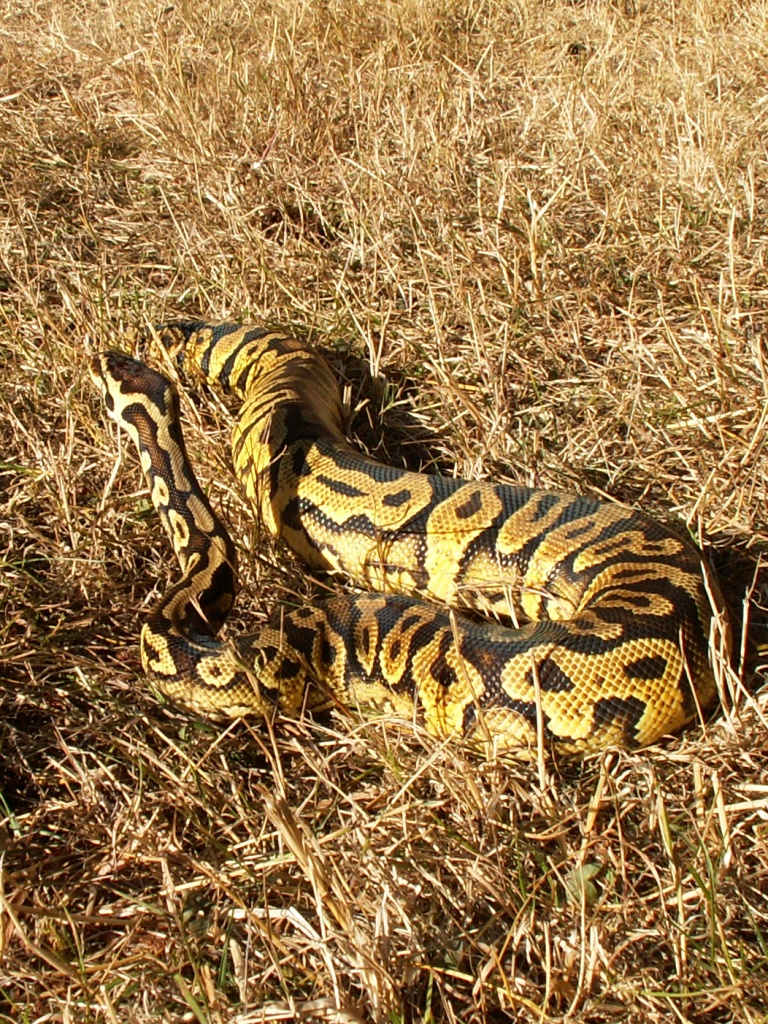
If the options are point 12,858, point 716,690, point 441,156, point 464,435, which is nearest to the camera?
point 12,858

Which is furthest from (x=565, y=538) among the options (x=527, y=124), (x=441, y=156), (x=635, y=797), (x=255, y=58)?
(x=255, y=58)

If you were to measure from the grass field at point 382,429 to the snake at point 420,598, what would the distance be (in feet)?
0.56

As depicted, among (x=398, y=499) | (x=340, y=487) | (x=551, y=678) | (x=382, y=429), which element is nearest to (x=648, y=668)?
(x=551, y=678)

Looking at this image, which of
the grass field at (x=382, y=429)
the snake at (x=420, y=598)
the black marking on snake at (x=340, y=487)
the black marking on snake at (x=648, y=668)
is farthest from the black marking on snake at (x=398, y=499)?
the black marking on snake at (x=648, y=668)

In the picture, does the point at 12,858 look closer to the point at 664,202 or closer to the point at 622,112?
the point at 664,202

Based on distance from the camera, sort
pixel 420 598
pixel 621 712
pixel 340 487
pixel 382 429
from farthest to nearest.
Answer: pixel 382 429, pixel 340 487, pixel 420 598, pixel 621 712

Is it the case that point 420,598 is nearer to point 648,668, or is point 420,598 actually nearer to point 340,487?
point 340,487

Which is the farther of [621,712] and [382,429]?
[382,429]

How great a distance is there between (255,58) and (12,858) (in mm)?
7264

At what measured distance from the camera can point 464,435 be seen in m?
5.52

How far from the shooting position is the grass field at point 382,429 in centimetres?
300

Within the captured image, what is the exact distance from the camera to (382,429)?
6.01 meters

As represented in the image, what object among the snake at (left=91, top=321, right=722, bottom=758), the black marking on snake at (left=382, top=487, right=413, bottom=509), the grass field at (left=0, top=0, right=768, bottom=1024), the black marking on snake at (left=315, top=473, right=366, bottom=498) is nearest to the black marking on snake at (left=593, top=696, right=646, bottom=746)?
the snake at (left=91, top=321, right=722, bottom=758)

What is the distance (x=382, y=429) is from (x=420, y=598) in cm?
143
